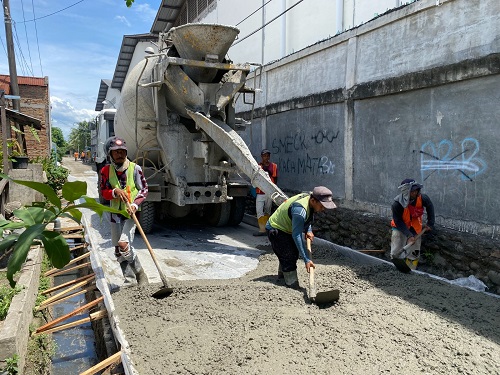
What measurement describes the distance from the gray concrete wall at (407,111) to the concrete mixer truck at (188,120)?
1.41m

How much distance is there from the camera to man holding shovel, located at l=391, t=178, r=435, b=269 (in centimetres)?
492

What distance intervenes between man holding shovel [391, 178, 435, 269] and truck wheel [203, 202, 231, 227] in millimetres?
3432

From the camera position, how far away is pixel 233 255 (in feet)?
20.4

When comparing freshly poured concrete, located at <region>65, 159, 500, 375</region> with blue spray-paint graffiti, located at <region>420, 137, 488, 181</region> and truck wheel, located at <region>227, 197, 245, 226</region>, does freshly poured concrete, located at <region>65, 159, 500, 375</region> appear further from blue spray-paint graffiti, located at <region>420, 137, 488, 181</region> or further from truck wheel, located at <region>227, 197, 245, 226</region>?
truck wheel, located at <region>227, 197, 245, 226</region>

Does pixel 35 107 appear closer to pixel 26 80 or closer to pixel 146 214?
pixel 26 80

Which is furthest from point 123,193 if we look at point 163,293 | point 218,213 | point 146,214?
point 218,213

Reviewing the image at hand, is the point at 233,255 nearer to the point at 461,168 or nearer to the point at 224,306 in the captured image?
the point at 224,306

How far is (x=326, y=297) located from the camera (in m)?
3.83

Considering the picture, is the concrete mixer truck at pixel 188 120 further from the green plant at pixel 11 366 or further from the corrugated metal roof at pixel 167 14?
the corrugated metal roof at pixel 167 14

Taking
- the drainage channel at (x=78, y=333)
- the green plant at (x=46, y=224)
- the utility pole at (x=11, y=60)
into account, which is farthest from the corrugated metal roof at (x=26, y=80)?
the green plant at (x=46, y=224)

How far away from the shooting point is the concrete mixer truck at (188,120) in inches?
240

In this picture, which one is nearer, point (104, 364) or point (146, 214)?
point (104, 364)

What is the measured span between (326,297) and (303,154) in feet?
14.4

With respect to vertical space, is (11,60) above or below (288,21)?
below
